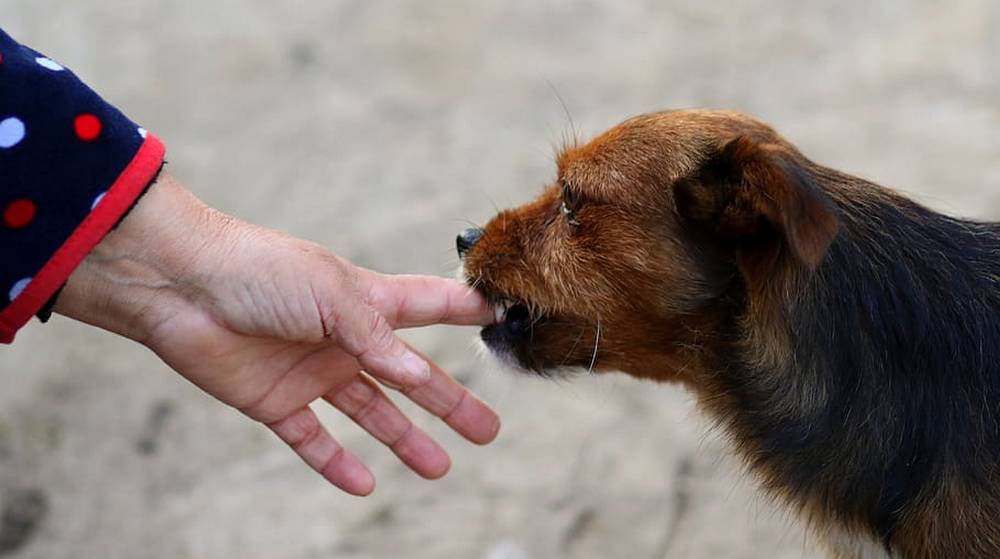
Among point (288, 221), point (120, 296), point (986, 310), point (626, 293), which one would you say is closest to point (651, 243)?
point (626, 293)

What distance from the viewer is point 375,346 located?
258cm

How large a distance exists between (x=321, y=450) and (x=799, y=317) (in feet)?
4.07

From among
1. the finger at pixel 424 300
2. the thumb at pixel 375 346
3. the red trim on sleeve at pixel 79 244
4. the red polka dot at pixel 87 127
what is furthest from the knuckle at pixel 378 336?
the red polka dot at pixel 87 127

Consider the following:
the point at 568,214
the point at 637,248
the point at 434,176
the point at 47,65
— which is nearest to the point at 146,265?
the point at 47,65

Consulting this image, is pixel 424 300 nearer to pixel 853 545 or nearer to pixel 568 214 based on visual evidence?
pixel 568 214

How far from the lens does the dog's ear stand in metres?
2.09

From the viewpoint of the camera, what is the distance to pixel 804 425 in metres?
2.48

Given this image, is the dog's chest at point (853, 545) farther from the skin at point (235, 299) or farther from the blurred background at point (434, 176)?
the skin at point (235, 299)

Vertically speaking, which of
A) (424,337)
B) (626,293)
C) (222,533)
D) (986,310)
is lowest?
(222,533)

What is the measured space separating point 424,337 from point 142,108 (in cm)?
185

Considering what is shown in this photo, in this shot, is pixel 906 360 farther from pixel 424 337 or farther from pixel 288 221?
pixel 288 221

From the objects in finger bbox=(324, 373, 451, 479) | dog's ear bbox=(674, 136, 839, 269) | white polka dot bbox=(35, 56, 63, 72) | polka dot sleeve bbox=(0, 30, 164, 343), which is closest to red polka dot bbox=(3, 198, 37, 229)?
polka dot sleeve bbox=(0, 30, 164, 343)

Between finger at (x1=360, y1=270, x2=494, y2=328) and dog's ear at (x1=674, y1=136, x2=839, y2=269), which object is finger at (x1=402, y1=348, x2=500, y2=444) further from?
dog's ear at (x1=674, y1=136, x2=839, y2=269)

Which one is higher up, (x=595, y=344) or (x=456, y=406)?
(x=595, y=344)
